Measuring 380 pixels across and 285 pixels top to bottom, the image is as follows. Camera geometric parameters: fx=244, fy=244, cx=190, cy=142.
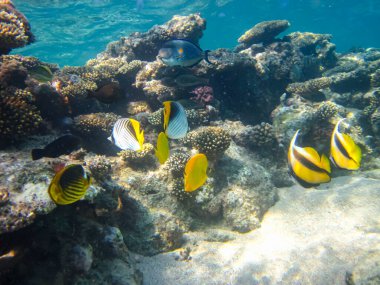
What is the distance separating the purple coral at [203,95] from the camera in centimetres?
720

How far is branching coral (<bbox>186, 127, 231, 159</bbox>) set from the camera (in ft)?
18.3

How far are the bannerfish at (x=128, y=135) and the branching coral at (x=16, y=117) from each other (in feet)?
8.93

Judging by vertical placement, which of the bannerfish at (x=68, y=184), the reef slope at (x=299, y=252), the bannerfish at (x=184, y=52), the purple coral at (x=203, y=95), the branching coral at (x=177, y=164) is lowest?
the reef slope at (x=299, y=252)

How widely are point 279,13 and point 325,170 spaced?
206 feet

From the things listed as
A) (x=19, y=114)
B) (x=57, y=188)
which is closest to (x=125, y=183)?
(x=19, y=114)

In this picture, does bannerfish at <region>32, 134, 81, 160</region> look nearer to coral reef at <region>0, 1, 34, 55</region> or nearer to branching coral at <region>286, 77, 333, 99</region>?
coral reef at <region>0, 1, 34, 55</region>

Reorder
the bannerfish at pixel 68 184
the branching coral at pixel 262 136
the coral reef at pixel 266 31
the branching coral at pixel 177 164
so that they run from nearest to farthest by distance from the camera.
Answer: the bannerfish at pixel 68 184 → the branching coral at pixel 177 164 → the branching coral at pixel 262 136 → the coral reef at pixel 266 31

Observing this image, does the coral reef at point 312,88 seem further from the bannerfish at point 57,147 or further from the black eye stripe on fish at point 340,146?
the bannerfish at point 57,147

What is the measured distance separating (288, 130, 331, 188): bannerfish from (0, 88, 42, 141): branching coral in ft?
14.9

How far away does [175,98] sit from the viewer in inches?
279

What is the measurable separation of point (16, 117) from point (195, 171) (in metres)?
3.68

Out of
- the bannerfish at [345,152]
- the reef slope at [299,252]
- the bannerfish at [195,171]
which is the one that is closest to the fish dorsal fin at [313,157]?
the bannerfish at [345,152]

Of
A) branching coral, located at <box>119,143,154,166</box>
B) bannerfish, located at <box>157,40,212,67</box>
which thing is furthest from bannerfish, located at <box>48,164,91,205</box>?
bannerfish, located at <box>157,40,212,67</box>

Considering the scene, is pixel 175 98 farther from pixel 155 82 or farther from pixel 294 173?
pixel 294 173
